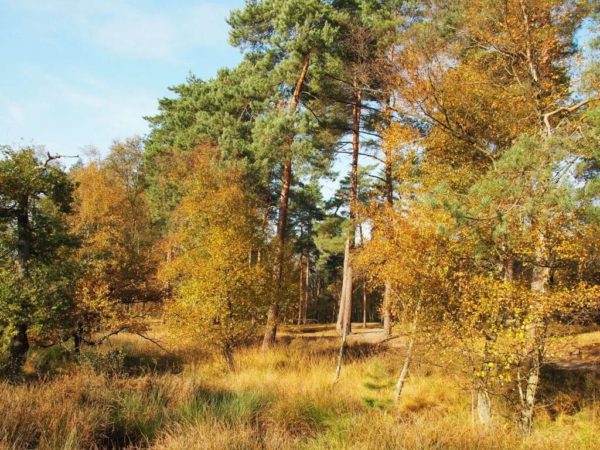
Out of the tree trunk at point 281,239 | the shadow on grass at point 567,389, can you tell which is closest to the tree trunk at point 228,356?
the tree trunk at point 281,239

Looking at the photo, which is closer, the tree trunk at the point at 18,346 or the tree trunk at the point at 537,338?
the tree trunk at the point at 537,338

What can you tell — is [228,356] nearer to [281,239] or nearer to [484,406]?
[281,239]

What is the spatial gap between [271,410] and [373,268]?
4.15 meters

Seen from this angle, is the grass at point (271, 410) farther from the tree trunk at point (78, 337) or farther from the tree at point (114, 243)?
the tree at point (114, 243)

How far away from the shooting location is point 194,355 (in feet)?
46.1

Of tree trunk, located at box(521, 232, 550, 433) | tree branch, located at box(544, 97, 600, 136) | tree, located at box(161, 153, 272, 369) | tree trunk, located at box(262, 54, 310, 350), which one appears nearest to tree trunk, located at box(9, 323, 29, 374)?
tree, located at box(161, 153, 272, 369)

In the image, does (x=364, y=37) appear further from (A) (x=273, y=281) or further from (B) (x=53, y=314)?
(B) (x=53, y=314)

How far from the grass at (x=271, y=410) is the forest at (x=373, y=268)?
5 centimetres

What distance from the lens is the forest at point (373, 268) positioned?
6141mm

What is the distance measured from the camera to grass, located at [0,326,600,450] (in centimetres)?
462

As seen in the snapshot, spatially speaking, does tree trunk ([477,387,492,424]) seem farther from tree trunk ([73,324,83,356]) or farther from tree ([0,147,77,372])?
tree trunk ([73,324,83,356])

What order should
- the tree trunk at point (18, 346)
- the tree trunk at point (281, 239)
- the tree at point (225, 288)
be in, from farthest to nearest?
the tree trunk at point (281, 239), the tree at point (225, 288), the tree trunk at point (18, 346)

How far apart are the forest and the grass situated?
0.16 feet

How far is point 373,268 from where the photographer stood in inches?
387
